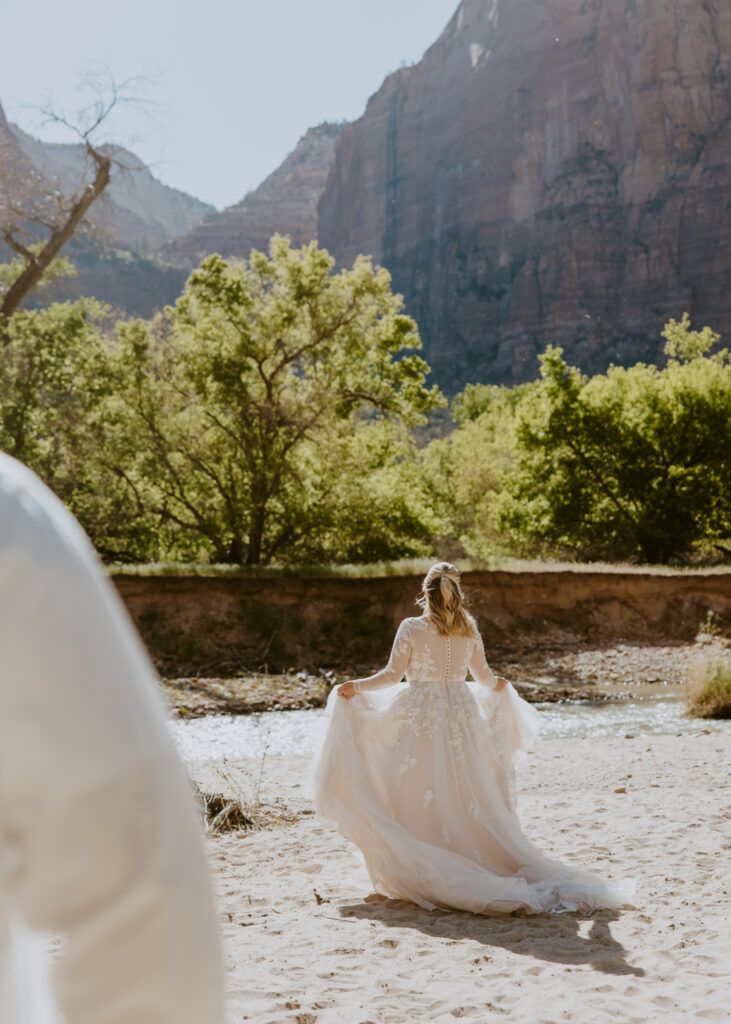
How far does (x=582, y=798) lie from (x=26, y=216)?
77.1ft

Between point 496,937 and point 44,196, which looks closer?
point 496,937

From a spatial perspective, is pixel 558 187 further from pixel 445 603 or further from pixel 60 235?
pixel 445 603

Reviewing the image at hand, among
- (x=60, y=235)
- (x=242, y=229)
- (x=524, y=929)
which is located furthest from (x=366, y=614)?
(x=242, y=229)

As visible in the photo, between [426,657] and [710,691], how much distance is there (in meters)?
11.3

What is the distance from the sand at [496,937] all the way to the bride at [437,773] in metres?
0.24

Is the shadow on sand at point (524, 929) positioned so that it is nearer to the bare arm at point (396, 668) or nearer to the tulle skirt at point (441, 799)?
the tulle skirt at point (441, 799)

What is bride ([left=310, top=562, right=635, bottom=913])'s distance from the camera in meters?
6.25

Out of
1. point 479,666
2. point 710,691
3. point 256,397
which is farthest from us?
point 256,397

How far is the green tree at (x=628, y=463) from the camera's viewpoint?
3562 cm

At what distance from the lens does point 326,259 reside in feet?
95.3

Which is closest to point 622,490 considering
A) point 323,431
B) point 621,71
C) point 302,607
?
point 323,431

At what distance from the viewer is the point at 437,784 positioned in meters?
6.44

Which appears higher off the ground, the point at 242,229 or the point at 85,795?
the point at 242,229

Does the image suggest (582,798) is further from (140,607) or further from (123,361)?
(123,361)
